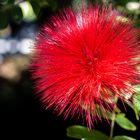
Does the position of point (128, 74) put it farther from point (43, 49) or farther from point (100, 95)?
point (43, 49)

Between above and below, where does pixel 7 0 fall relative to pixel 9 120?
above

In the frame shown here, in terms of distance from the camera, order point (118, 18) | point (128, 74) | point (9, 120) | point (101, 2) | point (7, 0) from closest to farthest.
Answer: point (128, 74) < point (118, 18) < point (101, 2) < point (7, 0) < point (9, 120)

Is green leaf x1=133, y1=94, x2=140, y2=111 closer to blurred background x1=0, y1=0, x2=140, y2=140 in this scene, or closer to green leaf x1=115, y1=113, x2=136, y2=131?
green leaf x1=115, y1=113, x2=136, y2=131

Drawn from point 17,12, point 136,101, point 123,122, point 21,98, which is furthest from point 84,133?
point 21,98

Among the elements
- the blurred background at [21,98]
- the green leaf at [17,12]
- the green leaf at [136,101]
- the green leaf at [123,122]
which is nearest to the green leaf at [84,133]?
the green leaf at [123,122]

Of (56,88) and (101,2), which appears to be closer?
(56,88)

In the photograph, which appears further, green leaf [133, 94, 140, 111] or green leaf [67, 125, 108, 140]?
green leaf [67, 125, 108, 140]

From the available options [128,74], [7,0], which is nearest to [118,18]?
[128,74]

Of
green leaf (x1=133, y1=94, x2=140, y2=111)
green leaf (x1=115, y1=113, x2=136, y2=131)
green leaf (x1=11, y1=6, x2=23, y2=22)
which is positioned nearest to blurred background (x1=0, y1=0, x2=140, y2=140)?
green leaf (x1=11, y1=6, x2=23, y2=22)

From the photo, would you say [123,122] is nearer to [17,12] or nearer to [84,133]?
[84,133]
